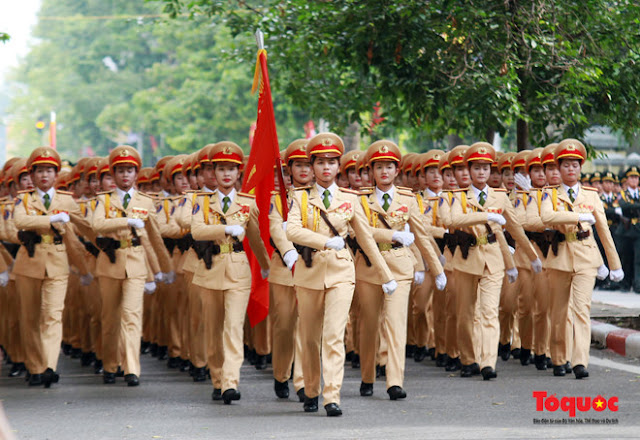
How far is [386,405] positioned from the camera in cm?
987

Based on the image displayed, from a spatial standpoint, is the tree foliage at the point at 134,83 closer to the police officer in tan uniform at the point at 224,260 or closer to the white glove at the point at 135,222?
the white glove at the point at 135,222

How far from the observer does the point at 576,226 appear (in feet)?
37.6

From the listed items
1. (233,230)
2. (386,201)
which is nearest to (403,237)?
(386,201)

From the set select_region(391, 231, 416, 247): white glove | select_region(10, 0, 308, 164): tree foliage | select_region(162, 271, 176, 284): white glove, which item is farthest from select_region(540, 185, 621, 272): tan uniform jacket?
select_region(10, 0, 308, 164): tree foliage

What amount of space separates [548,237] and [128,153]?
4126 mm

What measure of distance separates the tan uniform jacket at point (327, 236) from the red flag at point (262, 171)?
1037mm

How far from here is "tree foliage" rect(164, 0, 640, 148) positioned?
1453 cm

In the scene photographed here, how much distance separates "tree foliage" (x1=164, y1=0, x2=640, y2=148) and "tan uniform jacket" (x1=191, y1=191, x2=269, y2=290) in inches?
193

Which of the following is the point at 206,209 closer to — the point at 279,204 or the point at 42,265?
the point at 279,204

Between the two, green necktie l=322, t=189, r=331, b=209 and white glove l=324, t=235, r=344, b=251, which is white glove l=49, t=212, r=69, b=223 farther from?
white glove l=324, t=235, r=344, b=251

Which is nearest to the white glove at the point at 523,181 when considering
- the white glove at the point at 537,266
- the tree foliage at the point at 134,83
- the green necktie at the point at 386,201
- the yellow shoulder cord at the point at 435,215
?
the yellow shoulder cord at the point at 435,215

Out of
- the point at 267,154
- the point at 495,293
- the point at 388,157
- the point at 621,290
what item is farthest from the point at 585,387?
the point at 621,290

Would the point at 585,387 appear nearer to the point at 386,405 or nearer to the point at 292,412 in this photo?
the point at 386,405

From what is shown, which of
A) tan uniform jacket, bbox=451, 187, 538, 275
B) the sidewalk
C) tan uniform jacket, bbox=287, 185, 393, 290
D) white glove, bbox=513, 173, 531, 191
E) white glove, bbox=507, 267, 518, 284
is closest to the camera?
tan uniform jacket, bbox=287, 185, 393, 290
